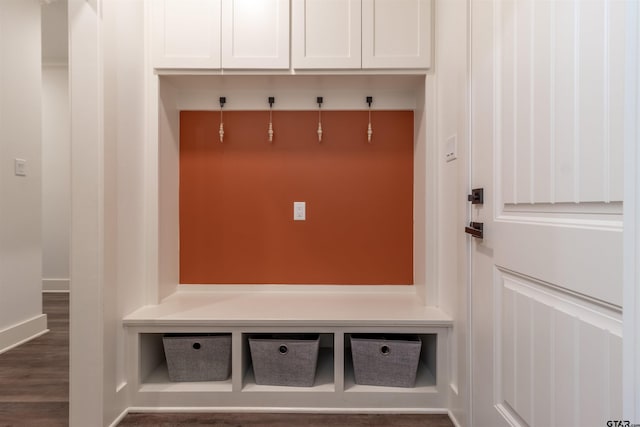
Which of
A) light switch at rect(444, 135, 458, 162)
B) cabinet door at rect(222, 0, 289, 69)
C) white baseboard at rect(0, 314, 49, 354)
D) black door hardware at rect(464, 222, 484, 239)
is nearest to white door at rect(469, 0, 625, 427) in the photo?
black door hardware at rect(464, 222, 484, 239)

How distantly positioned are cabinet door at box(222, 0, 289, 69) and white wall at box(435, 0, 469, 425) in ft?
2.77

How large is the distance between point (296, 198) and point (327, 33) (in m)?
0.99

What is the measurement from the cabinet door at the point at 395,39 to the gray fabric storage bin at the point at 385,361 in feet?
4.92

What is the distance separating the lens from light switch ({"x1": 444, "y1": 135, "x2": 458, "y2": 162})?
A: 4.98 ft

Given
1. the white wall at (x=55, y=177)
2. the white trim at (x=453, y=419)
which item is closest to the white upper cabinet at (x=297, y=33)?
the white trim at (x=453, y=419)

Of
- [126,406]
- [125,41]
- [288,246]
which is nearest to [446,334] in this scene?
[288,246]

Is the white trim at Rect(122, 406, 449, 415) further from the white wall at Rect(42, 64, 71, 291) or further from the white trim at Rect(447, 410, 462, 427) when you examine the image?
the white wall at Rect(42, 64, 71, 291)

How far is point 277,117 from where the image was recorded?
7.01ft

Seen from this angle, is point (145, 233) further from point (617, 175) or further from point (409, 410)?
point (617, 175)

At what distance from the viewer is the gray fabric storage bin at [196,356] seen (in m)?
1.69

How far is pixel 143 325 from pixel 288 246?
935 mm

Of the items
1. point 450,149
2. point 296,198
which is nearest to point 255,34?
point 296,198

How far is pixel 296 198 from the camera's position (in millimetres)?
2145

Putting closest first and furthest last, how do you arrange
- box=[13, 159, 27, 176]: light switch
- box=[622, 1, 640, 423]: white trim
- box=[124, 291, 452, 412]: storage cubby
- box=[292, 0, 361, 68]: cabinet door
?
box=[622, 1, 640, 423]: white trim, box=[124, 291, 452, 412]: storage cubby, box=[292, 0, 361, 68]: cabinet door, box=[13, 159, 27, 176]: light switch
